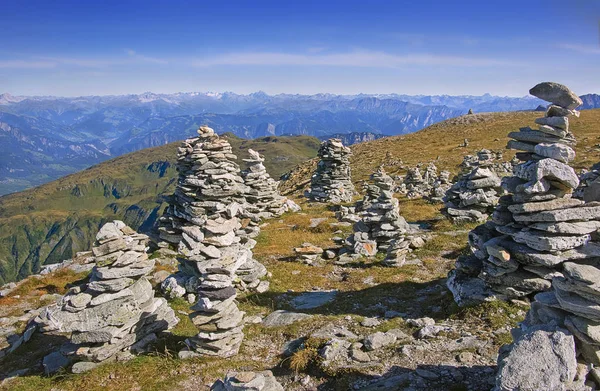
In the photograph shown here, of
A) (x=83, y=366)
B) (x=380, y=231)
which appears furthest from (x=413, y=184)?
(x=83, y=366)

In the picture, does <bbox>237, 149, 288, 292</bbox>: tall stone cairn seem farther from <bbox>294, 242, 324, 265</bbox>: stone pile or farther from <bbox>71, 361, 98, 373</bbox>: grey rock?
<bbox>71, 361, 98, 373</bbox>: grey rock

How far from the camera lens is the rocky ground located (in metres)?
10.4

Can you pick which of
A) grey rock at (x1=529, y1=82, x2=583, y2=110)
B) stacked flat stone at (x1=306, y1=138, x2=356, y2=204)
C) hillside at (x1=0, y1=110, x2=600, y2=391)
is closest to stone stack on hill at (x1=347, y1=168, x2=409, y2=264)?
hillside at (x1=0, y1=110, x2=600, y2=391)

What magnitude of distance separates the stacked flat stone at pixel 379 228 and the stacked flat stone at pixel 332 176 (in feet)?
66.2

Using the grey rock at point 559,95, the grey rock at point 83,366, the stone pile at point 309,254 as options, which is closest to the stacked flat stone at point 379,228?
the stone pile at point 309,254

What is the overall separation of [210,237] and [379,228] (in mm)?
12271

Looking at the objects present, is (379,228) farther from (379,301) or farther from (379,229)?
(379,301)

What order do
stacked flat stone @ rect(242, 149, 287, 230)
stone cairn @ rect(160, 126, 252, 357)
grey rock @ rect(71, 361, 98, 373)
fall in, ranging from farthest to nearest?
stacked flat stone @ rect(242, 149, 287, 230), stone cairn @ rect(160, 126, 252, 357), grey rock @ rect(71, 361, 98, 373)

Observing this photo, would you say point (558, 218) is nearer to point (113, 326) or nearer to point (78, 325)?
point (113, 326)

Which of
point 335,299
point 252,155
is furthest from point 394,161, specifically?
point 335,299

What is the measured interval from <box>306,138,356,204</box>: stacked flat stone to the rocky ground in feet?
81.5

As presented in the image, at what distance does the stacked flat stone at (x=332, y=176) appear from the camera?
45.6 m

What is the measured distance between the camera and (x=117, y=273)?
13.4 m

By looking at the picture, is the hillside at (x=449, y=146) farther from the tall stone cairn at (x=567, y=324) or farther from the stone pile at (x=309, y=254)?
the tall stone cairn at (x=567, y=324)
